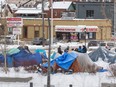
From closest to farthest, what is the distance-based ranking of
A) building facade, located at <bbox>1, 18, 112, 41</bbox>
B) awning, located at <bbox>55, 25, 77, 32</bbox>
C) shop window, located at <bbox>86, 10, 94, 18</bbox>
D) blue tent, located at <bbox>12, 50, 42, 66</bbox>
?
blue tent, located at <bbox>12, 50, 42, 66</bbox> → building facade, located at <bbox>1, 18, 112, 41</bbox> → awning, located at <bbox>55, 25, 77, 32</bbox> → shop window, located at <bbox>86, 10, 94, 18</bbox>

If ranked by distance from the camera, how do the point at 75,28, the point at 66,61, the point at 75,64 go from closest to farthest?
the point at 66,61, the point at 75,64, the point at 75,28

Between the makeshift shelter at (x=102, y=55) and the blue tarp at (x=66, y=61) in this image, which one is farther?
the makeshift shelter at (x=102, y=55)

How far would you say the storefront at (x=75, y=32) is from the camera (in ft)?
221

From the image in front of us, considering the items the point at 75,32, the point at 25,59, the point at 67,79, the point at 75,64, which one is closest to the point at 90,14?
the point at 75,32

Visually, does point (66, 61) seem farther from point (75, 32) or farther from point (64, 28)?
point (64, 28)

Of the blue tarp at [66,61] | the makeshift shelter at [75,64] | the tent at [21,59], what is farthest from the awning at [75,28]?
the makeshift shelter at [75,64]

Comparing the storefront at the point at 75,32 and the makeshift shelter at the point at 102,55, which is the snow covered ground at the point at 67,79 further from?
the storefront at the point at 75,32

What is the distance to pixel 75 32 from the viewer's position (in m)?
68.4

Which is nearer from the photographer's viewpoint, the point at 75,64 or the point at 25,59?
the point at 75,64

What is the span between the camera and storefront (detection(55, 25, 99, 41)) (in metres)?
67.4

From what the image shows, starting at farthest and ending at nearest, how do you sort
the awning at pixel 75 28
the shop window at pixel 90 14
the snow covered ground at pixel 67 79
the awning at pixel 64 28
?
the shop window at pixel 90 14, the awning at pixel 64 28, the awning at pixel 75 28, the snow covered ground at pixel 67 79

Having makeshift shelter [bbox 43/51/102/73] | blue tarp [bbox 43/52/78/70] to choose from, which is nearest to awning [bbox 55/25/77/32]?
blue tarp [bbox 43/52/78/70]

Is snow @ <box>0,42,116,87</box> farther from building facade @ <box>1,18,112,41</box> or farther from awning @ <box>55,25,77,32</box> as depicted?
awning @ <box>55,25,77,32</box>

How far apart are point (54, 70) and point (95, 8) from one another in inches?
2139
